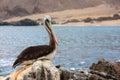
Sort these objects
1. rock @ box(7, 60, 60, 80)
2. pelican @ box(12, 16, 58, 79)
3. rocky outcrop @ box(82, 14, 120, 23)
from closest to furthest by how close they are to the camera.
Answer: rock @ box(7, 60, 60, 80), pelican @ box(12, 16, 58, 79), rocky outcrop @ box(82, 14, 120, 23)

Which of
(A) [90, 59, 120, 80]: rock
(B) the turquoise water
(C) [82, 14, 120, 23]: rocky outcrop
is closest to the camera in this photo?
(A) [90, 59, 120, 80]: rock

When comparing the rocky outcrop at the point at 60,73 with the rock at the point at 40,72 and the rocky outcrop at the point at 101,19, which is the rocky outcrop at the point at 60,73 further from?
the rocky outcrop at the point at 101,19

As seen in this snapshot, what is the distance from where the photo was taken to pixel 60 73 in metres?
18.3

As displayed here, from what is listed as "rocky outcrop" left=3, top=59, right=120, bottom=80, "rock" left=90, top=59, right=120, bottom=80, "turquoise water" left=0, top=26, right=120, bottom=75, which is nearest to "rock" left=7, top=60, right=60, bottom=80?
"rocky outcrop" left=3, top=59, right=120, bottom=80

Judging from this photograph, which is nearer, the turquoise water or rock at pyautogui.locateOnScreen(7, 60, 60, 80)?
rock at pyautogui.locateOnScreen(7, 60, 60, 80)

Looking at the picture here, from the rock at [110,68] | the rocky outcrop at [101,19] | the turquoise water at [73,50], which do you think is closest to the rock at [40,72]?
the rock at [110,68]

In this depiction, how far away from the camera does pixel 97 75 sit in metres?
22.7

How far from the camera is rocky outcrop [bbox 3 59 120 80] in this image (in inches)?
496

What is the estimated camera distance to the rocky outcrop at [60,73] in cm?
1259

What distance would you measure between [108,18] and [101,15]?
4446 mm

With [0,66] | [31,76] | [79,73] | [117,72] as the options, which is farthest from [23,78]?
[0,66]

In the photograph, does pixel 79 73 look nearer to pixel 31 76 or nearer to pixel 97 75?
pixel 97 75

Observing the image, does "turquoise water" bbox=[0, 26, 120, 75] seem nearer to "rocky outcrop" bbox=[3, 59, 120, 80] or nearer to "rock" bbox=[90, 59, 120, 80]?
"rock" bbox=[90, 59, 120, 80]

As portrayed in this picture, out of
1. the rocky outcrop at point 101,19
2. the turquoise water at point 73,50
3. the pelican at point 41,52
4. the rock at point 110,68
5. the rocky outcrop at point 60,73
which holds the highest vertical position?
the pelican at point 41,52
